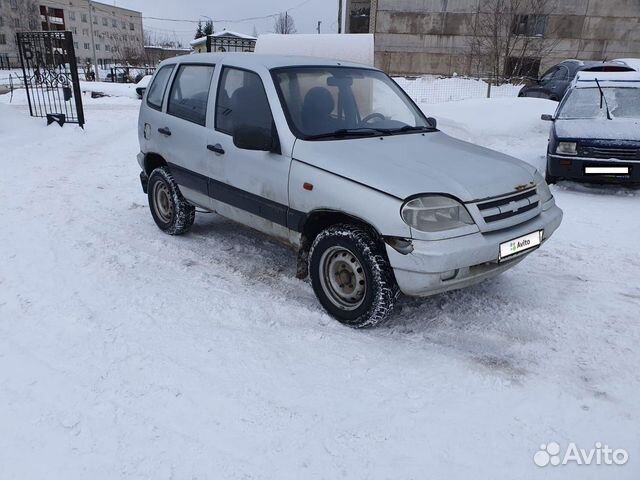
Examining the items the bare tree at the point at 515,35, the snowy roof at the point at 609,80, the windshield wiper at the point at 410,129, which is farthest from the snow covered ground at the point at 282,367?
the bare tree at the point at 515,35

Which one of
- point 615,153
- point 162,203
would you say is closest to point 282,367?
point 162,203

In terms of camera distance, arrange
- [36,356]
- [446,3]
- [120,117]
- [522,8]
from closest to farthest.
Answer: [36,356], [120,117], [522,8], [446,3]

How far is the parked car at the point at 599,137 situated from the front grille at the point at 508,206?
3.92m

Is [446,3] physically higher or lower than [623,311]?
higher

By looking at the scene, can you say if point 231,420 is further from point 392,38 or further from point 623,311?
point 392,38

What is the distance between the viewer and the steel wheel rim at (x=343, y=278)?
11.7ft

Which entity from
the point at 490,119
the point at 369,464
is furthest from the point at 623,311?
the point at 490,119

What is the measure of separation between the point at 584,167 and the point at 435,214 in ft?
16.1

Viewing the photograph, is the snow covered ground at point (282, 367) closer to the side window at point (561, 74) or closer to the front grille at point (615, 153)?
the front grille at point (615, 153)

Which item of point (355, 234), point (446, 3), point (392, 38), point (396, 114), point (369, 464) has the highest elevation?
point (446, 3)

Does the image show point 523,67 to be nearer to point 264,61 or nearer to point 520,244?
point 264,61

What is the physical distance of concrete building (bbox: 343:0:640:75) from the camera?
32.8 metres

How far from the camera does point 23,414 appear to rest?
8.81 ft

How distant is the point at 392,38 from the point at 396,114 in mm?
32655
